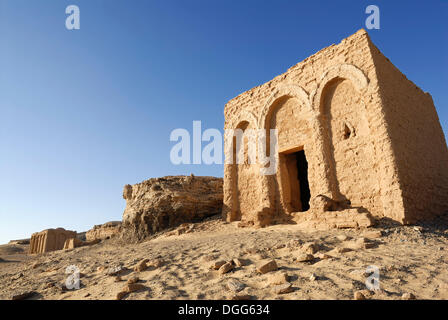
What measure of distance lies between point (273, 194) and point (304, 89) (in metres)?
3.62

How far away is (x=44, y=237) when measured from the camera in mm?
16469

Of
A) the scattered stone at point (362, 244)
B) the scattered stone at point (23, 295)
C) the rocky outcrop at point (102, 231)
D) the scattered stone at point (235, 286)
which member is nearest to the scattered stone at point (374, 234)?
the scattered stone at point (362, 244)

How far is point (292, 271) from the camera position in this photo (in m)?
4.04

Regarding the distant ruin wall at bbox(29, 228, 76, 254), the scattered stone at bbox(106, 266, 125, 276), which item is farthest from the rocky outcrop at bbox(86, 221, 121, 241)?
the scattered stone at bbox(106, 266, 125, 276)

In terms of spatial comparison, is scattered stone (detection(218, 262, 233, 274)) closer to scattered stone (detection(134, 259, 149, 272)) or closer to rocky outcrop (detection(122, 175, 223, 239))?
scattered stone (detection(134, 259, 149, 272))

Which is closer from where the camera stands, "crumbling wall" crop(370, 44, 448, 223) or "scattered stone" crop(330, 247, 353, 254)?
"scattered stone" crop(330, 247, 353, 254)

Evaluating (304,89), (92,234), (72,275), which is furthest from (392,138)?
(92,234)

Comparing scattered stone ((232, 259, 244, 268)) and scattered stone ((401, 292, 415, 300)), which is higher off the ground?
scattered stone ((232, 259, 244, 268))

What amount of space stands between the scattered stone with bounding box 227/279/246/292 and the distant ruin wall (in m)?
16.4

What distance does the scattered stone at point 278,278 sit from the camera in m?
3.63

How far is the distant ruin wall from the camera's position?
16234 millimetres

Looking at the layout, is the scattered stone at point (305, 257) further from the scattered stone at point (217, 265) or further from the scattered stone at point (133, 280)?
the scattered stone at point (133, 280)

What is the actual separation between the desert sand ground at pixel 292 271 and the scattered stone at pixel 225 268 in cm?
6
